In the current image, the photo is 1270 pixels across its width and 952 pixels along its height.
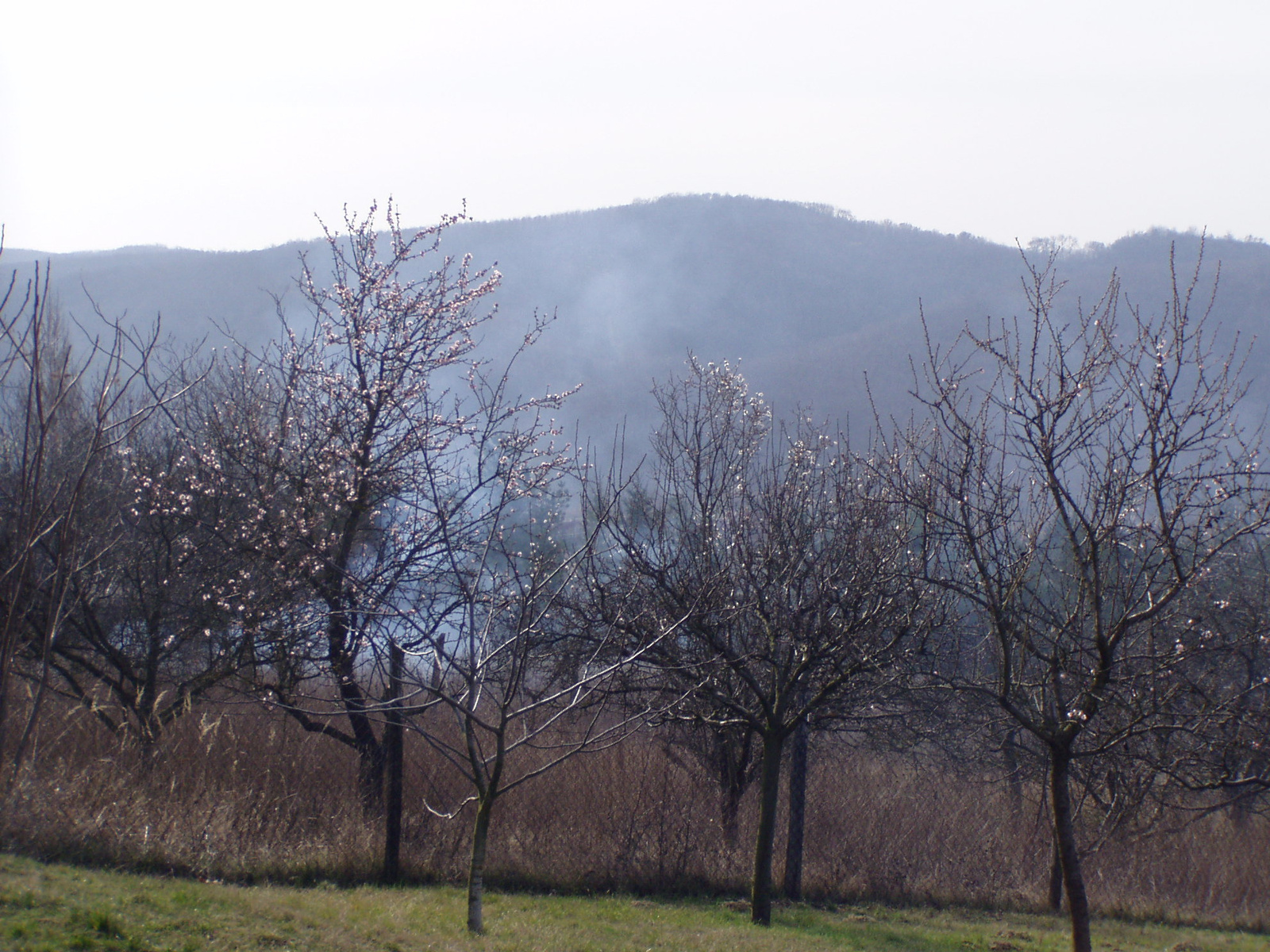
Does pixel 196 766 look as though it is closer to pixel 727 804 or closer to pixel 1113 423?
pixel 727 804

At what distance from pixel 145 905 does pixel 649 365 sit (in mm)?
43190

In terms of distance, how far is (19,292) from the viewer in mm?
16203

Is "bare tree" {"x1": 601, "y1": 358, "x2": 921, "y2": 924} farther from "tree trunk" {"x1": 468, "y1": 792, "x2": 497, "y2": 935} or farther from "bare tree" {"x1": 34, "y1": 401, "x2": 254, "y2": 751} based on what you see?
"bare tree" {"x1": 34, "y1": 401, "x2": 254, "y2": 751}

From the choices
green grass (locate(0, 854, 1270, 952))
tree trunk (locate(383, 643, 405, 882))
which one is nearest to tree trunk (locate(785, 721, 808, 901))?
green grass (locate(0, 854, 1270, 952))

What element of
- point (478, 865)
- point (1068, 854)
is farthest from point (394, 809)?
point (1068, 854)

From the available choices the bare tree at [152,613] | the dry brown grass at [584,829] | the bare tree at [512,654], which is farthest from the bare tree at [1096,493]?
the bare tree at [152,613]

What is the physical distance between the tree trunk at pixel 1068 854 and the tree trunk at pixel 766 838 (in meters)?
2.61

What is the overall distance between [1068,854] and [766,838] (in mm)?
2879

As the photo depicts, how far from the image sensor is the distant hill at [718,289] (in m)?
35.6

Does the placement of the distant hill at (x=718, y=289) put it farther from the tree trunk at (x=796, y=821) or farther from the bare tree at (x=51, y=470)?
the tree trunk at (x=796, y=821)

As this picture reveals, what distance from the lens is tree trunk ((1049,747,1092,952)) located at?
580cm

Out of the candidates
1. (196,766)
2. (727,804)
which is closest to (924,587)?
(727,804)

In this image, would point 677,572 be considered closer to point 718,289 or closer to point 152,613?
point 152,613

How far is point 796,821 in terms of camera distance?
1008cm
